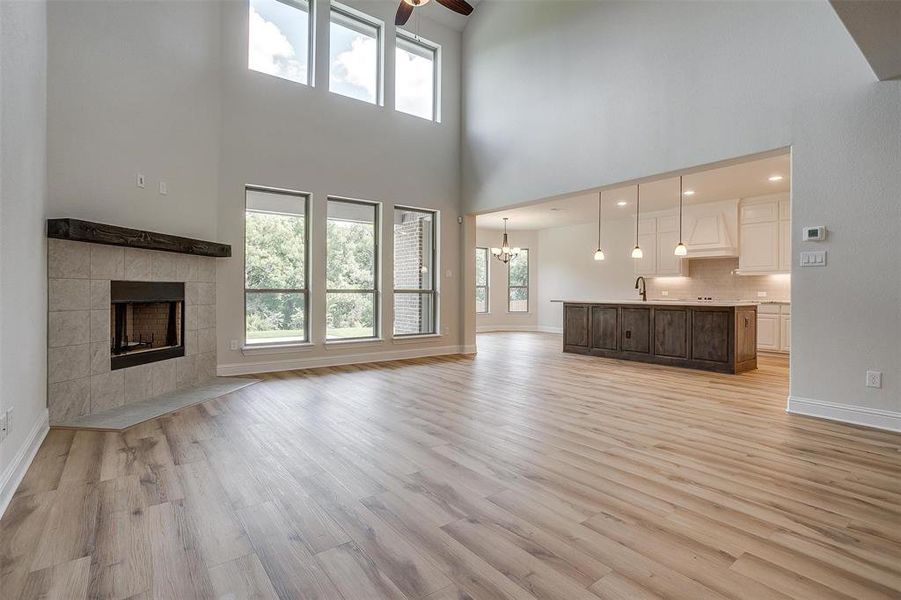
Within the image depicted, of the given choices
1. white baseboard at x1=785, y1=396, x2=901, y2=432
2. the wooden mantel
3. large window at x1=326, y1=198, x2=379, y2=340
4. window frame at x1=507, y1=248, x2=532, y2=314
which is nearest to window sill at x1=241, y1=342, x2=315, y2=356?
large window at x1=326, y1=198, x2=379, y2=340

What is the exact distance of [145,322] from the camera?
4449 millimetres

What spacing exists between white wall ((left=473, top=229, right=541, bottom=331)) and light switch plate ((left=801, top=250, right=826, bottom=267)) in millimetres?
8528

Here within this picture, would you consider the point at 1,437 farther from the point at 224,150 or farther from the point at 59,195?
the point at 224,150

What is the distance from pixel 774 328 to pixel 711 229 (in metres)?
2.07

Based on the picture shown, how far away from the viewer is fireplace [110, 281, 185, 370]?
4059 mm

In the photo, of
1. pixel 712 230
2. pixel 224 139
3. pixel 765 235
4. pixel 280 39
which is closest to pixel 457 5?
pixel 280 39

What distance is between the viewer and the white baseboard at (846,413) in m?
3.39

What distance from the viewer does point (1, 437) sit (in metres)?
2.20

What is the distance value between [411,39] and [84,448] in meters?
6.86

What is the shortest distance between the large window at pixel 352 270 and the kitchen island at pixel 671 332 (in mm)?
3483

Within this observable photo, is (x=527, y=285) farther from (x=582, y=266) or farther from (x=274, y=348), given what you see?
(x=274, y=348)

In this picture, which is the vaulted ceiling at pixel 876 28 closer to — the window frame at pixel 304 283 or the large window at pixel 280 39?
the window frame at pixel 304 283

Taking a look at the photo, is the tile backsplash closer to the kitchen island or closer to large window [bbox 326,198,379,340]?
the kitchen island

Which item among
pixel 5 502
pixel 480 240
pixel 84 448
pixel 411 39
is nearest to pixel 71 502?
pixel 5 502
